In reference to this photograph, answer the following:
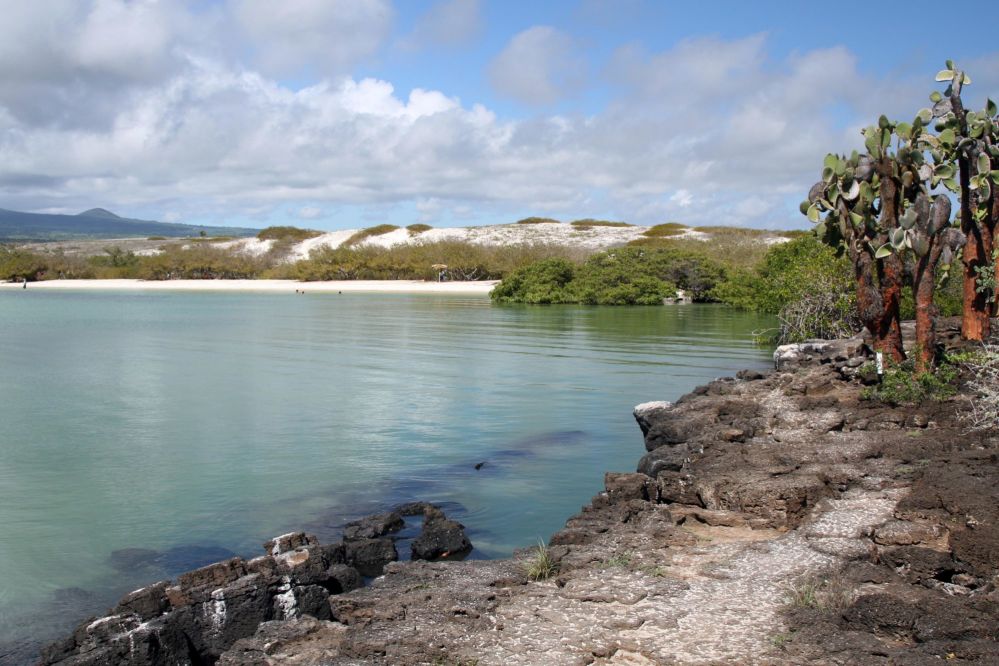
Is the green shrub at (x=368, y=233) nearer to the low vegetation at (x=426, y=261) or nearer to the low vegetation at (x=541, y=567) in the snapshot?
the low vegetation at (x=426, y=261)

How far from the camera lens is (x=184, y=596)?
6.93 meters

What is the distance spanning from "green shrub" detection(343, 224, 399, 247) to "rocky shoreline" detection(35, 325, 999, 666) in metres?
93.1

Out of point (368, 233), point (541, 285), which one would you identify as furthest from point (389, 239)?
point (541, 285)

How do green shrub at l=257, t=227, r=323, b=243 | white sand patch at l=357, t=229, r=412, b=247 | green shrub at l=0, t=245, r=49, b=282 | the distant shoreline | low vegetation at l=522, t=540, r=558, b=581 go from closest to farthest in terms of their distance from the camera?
low vegetation at l=522, t=540, r=558, b=581
the distant shoreline
green shrub at l=0, t=245, r=49, b=282
white sand patch at l=357, t=229, r=412, b=247
green shrub at l=257, t=227, r=323, b=243

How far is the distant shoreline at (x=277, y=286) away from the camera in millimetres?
67938

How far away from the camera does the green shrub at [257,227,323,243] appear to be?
348 feet

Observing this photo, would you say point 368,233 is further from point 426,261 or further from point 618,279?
point 618,279

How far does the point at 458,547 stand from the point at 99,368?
17.0 meters

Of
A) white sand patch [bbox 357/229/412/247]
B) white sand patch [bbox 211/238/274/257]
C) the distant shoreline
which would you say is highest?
white sand patch [bbox 357/229/412/247]

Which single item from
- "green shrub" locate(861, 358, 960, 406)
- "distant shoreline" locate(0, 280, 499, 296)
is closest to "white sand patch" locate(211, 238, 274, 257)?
"distant shoreline" locate(0, 280, 499, 296)

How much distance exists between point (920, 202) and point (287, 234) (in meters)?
103

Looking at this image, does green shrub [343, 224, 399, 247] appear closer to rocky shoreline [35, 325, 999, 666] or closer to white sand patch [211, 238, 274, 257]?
white sand patch [211, 238, 274, 257]

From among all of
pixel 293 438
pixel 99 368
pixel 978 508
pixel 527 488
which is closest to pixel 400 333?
pixel 99 368

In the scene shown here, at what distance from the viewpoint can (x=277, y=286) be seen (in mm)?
75938
